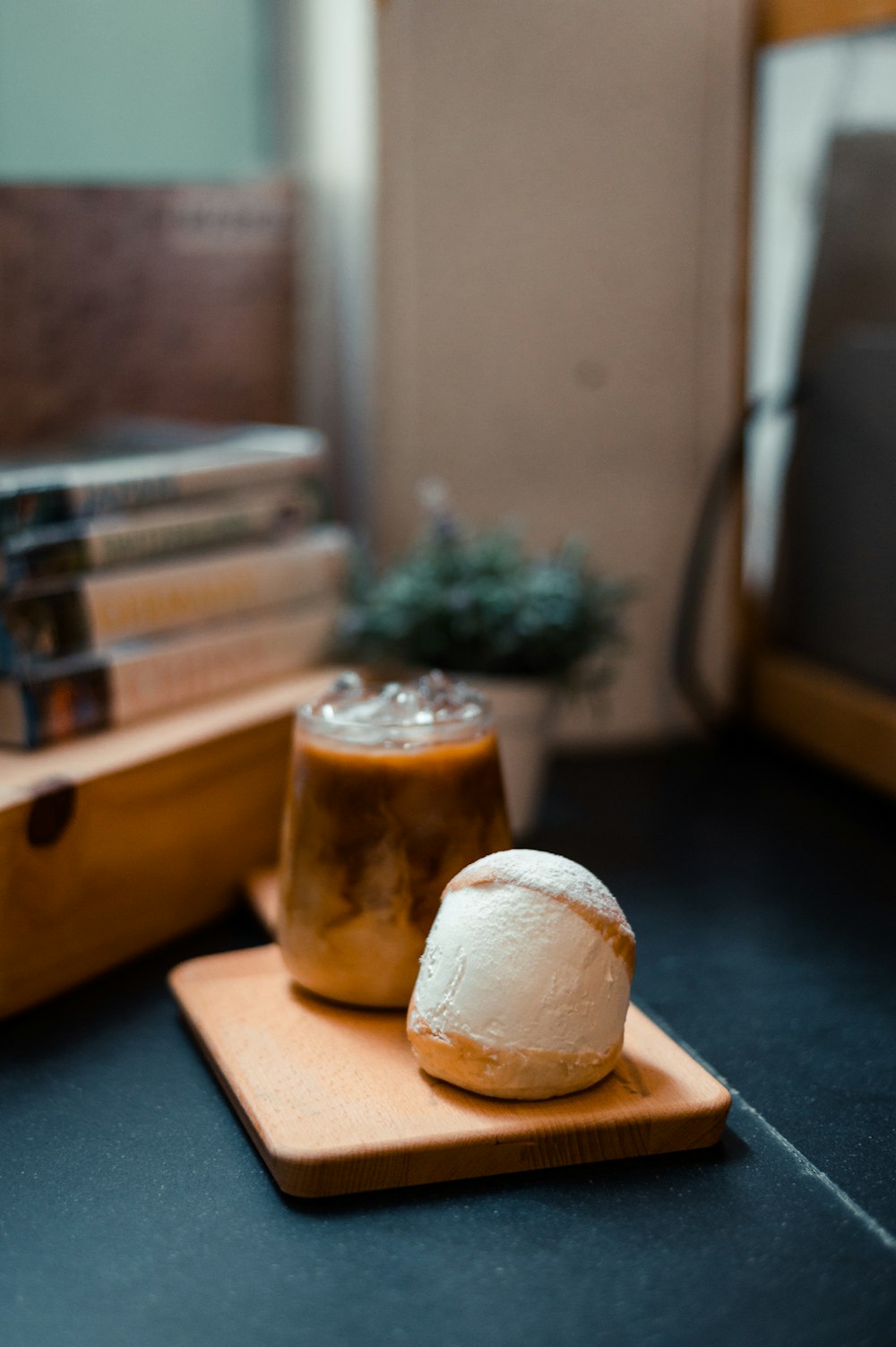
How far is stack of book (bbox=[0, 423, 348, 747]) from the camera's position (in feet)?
2.81

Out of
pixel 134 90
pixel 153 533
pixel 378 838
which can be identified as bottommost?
pixel 378 838

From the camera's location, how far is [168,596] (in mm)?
946

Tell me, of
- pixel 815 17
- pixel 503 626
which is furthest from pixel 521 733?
pixel 815 17

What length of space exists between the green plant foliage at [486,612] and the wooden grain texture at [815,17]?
44cm

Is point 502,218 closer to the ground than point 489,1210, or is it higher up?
higher up

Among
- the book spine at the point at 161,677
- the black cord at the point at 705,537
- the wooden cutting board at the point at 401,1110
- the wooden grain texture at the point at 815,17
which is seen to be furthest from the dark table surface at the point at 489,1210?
the wooden grain texture at the point at 815,17

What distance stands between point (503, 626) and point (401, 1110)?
0.45 metres

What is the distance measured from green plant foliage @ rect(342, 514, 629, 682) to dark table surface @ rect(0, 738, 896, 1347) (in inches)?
9.1

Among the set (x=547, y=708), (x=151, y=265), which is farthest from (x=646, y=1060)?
(x=151, y=265)

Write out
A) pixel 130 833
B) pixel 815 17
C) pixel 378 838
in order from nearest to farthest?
pixel 378 838 < pixel 130 833 < pixel 815 17

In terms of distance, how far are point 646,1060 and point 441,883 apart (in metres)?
0.13

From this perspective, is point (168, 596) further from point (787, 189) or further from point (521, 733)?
point (787, 189)

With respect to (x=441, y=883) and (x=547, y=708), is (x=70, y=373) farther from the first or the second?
(x=441, y=883)

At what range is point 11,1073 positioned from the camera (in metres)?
0.70
